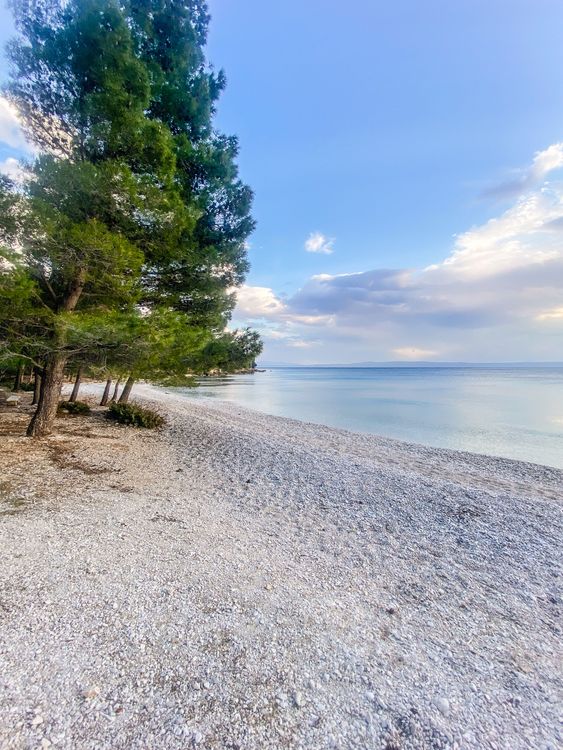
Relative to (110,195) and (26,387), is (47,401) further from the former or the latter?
(26,387)

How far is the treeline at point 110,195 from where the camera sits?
5.85 m

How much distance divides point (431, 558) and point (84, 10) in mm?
10019

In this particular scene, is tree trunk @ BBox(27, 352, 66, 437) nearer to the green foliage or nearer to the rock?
the green foliage

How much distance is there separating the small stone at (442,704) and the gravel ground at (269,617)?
0.05 ft

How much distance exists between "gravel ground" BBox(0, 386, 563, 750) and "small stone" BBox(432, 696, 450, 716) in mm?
15

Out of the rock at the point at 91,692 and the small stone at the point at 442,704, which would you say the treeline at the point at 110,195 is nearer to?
the rock at the point at 91,692

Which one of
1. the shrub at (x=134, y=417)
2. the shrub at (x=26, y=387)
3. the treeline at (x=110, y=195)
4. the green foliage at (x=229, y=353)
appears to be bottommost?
the shrub at (x=134, y=417)

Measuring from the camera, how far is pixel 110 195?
6156 millimetres

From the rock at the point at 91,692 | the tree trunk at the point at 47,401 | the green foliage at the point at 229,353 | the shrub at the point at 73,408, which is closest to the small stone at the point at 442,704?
the rock at the point at 91,692

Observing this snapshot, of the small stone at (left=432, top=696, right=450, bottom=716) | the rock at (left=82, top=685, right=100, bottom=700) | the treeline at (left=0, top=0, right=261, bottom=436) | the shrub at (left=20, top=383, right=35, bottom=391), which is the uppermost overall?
the treeline at (left=0, top=0, right=261, bottom=436)

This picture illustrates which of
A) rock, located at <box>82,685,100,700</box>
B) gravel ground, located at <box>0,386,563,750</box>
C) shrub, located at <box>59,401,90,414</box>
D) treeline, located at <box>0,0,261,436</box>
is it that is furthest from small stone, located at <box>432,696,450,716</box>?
shrub, located at <box>59,401,90,414</box>

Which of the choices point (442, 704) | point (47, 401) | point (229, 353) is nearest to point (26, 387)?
point (47, 401)

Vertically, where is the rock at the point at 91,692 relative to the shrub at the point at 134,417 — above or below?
below

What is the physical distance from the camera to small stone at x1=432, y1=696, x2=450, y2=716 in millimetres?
2021
